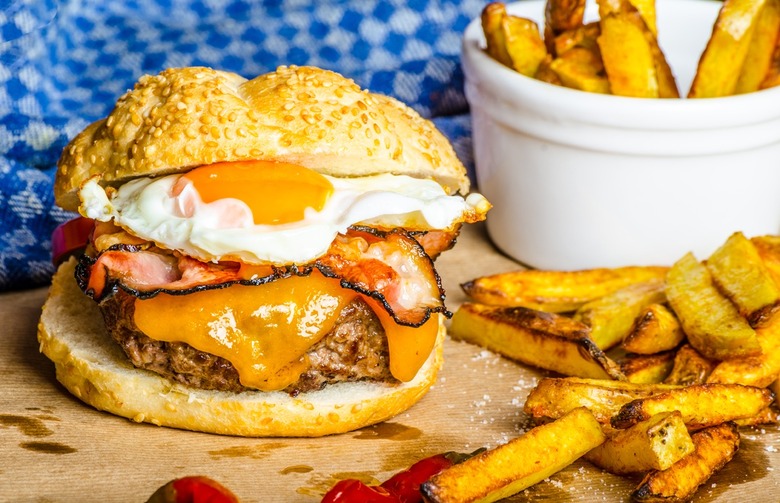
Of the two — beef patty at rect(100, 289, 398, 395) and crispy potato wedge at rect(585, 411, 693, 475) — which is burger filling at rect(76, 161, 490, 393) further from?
crispy potato wedge at rect(585, 411, 693, 475)

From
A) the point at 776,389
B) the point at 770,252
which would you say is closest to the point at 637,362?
the point at 776,389

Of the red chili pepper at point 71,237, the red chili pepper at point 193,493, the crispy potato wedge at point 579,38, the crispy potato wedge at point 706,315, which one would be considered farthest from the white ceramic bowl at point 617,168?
the red chili pepper at point 193,493

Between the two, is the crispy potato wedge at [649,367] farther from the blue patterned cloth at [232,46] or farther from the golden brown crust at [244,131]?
the blue patterned cloth at [232,46]

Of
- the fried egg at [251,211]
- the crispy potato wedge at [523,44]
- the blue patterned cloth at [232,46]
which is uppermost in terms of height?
the crispy potato wedge at [523,44]

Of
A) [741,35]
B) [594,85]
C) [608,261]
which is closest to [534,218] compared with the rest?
[608,261]

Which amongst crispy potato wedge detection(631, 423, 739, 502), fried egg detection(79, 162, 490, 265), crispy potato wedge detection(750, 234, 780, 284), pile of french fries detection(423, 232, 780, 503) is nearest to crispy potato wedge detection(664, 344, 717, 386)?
pile of french fries detection(423, 232, 780, 503)

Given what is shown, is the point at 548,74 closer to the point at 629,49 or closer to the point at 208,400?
the point at 629,49

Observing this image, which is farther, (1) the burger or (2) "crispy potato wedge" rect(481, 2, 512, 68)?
(2) "crispy potato wedge" rect(481, 2, 512, 68)
